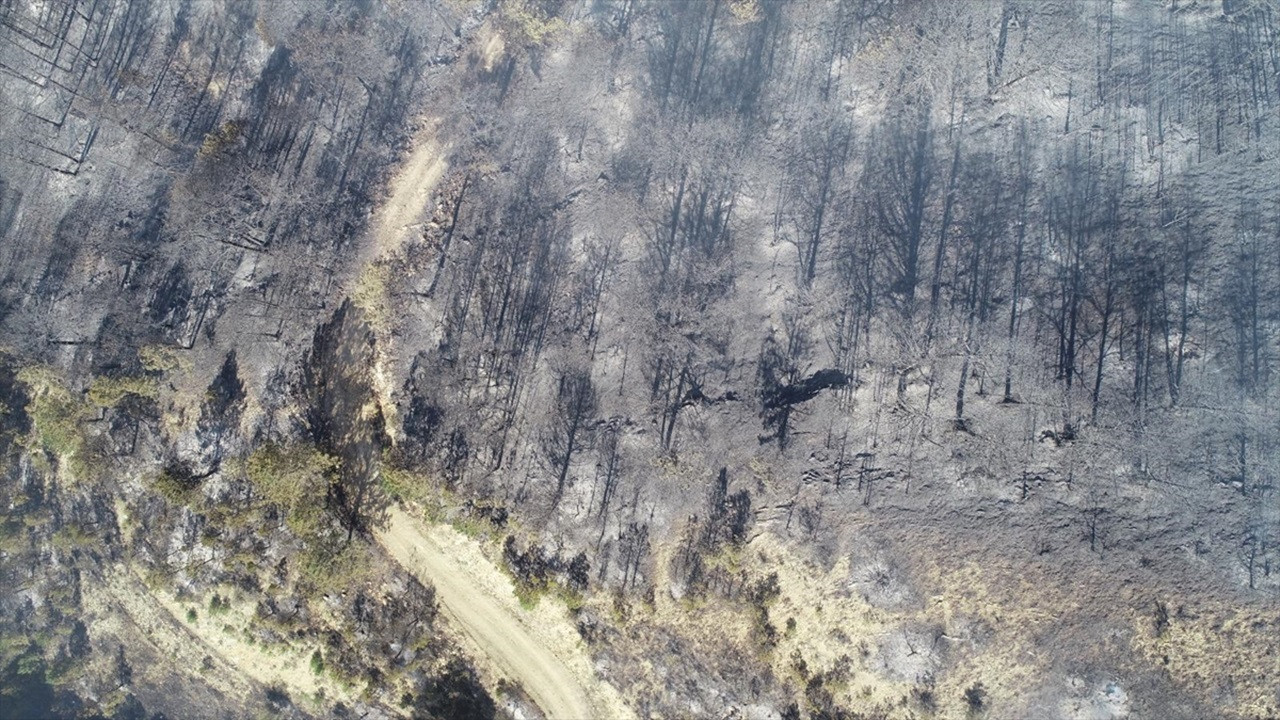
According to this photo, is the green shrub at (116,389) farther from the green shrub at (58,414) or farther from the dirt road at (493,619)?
the dirt road at (493,619)

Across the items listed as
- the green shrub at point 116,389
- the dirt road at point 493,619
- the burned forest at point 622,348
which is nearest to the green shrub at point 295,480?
the burned forest at point 622,348

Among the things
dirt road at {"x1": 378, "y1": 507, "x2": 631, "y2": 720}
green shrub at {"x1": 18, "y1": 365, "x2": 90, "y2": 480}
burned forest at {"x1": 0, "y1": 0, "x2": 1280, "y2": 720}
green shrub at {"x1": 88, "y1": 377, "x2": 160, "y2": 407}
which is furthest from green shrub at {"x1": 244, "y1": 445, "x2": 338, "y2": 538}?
green shrub at {"x1": 18, "y1": 365, "x2": 90, "y2": 480}

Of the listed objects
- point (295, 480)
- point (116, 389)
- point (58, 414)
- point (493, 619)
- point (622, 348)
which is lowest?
point (493, 619)

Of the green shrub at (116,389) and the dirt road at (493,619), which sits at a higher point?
the green shrub at (116,389)

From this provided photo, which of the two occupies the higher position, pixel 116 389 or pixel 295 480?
pixel 116 389

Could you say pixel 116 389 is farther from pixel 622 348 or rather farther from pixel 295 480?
pixel 622 348

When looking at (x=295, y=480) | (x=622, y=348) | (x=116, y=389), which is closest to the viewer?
(x=116, y=389)

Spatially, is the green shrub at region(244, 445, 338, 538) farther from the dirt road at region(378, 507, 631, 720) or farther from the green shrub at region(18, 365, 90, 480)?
the green shrub at region(18, 365, 90, 480)

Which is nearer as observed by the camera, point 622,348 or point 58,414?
point 58,414

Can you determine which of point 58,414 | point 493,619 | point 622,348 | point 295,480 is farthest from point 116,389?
point 622,348
